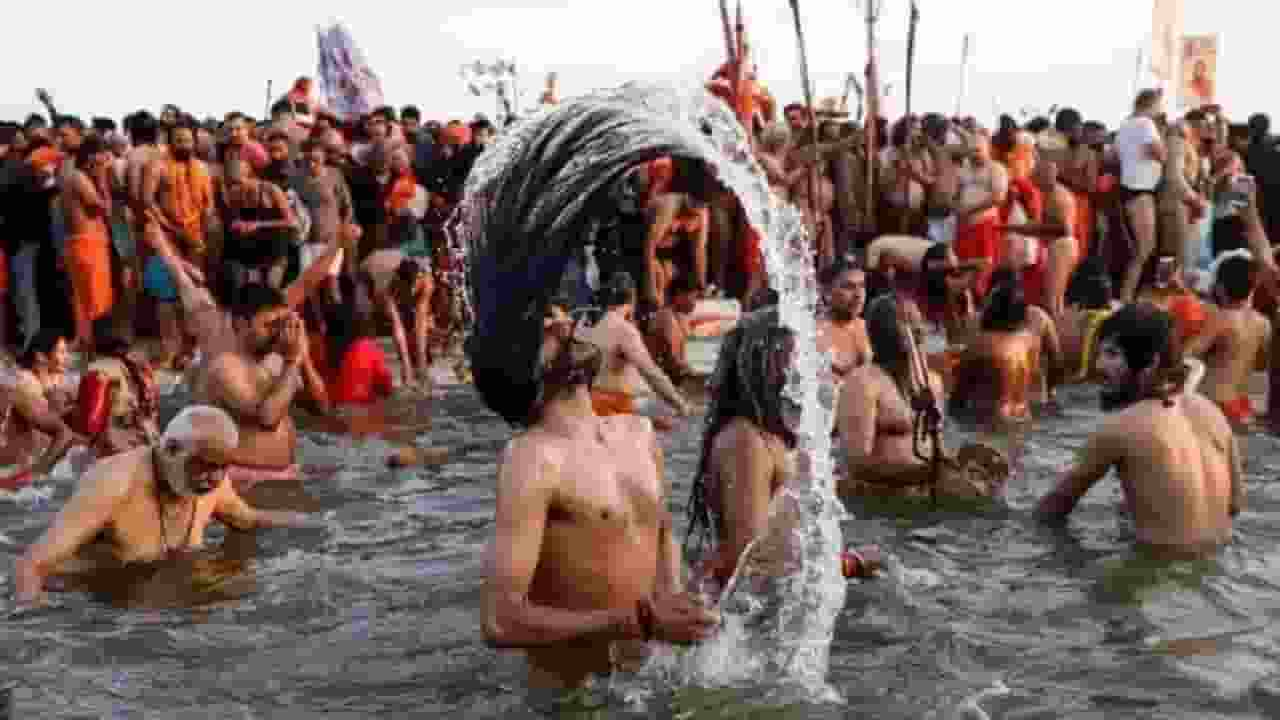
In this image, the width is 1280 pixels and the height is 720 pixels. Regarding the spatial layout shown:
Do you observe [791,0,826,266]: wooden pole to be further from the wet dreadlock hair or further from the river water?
the wet dreadlock hair

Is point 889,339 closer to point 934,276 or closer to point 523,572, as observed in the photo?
point 523,572

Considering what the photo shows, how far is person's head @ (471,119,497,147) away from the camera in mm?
16156

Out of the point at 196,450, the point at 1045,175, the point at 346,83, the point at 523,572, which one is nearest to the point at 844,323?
the point at 196,450

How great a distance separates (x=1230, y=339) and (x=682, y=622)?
6978 mm

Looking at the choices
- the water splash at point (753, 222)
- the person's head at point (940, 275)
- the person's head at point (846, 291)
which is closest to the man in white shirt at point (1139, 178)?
the person's head at point (940, 275)

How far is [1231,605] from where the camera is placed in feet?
23.8

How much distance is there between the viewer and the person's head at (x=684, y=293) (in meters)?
13.9

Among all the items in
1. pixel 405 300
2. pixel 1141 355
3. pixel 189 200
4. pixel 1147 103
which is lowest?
pixel 405 300

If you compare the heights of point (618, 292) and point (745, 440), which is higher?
point (745, 440)

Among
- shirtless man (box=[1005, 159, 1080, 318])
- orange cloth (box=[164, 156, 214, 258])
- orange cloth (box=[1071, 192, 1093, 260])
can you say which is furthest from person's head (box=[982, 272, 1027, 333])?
orange cloth (box=[164, 156, 214, 258])

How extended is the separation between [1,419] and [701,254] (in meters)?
6.45

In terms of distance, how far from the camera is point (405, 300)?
1416cm

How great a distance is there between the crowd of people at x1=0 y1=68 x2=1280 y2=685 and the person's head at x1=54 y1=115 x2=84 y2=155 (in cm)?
7

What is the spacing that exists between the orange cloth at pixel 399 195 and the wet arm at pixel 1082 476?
8061 millimetres
